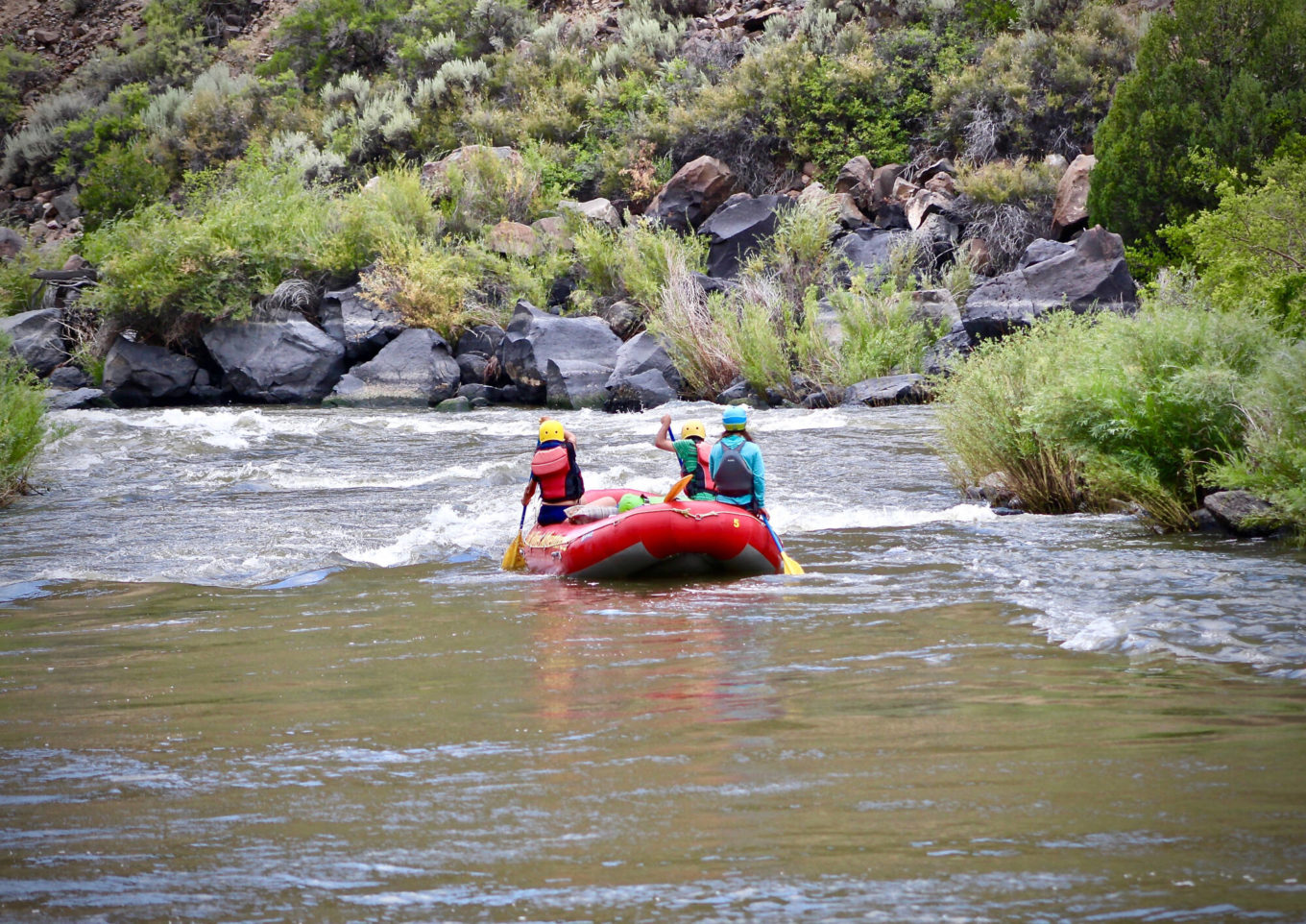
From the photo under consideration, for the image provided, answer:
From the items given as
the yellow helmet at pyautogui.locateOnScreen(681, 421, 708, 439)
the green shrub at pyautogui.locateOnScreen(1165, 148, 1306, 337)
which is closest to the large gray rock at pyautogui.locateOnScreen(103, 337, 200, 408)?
the yellow helmet at pyautogui.locateOnScreen(681, 421, 708, 439)

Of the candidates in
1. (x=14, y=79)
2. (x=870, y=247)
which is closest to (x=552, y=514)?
(x=870, y=247)

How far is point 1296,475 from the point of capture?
26.1 feet

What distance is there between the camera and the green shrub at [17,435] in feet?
42.4

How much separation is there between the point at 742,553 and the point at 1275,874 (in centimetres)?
554

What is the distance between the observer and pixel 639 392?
21.4 m

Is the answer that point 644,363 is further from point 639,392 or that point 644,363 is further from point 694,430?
point 694,430

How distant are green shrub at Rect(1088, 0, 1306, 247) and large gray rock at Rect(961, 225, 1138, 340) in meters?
0.98

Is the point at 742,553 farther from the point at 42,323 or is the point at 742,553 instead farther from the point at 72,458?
the point at 42,323

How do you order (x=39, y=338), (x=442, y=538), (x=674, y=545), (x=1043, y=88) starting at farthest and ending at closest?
(x=1043, y=88)
(x=39, y=338)
(x=442, y=538)
(x=674, y=545)

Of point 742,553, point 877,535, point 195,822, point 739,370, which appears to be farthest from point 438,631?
point 739,370

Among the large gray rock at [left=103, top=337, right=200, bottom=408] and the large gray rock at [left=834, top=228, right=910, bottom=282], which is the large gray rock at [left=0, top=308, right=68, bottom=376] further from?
the large gray rock at [left=834, top=228, right=910, bottom=282]

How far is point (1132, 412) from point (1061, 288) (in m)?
11.8

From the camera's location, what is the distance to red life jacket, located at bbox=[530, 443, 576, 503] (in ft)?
32.6

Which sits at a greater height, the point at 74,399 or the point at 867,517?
the point at 74,399
